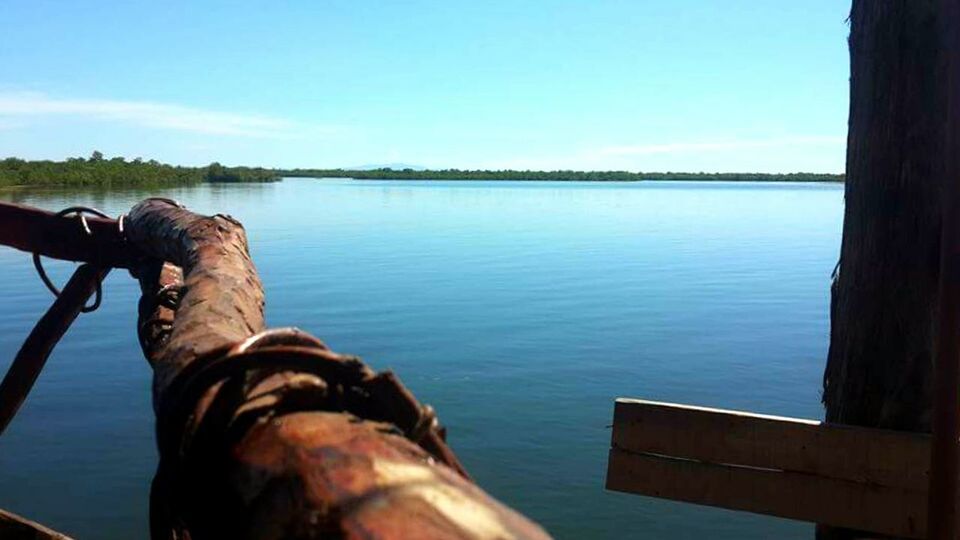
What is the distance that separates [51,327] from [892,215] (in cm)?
345

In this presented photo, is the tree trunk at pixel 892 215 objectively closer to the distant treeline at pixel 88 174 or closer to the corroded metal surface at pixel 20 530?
the corroded metal surface at pixel 20 530

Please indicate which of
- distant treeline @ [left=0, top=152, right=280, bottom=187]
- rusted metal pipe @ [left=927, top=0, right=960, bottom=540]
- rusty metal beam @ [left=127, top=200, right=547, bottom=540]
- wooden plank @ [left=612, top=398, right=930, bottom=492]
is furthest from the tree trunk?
distant treeline @ [left=0, top=152, right=280, bottom=187]

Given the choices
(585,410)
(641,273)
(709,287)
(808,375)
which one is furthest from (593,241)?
(585,410)

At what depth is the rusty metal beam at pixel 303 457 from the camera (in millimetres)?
818

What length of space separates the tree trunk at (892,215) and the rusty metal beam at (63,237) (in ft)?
9.47

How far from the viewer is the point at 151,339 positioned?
8.20 ft

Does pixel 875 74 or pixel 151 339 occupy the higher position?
pixel 875 74

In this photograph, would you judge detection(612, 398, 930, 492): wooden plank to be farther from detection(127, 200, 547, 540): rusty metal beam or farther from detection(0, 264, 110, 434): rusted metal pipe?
detection(0, 264, 110, 434): rusted metal pipe

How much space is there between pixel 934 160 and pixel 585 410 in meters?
7.54

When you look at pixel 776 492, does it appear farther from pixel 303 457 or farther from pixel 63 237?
pixel 63 237

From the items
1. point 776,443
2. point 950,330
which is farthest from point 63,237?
point 950,330

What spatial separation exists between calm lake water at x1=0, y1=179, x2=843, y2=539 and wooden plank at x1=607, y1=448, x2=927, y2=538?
4130 mm

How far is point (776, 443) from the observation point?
3.06 m

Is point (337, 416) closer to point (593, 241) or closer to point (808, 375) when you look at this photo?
point (808, 375)
